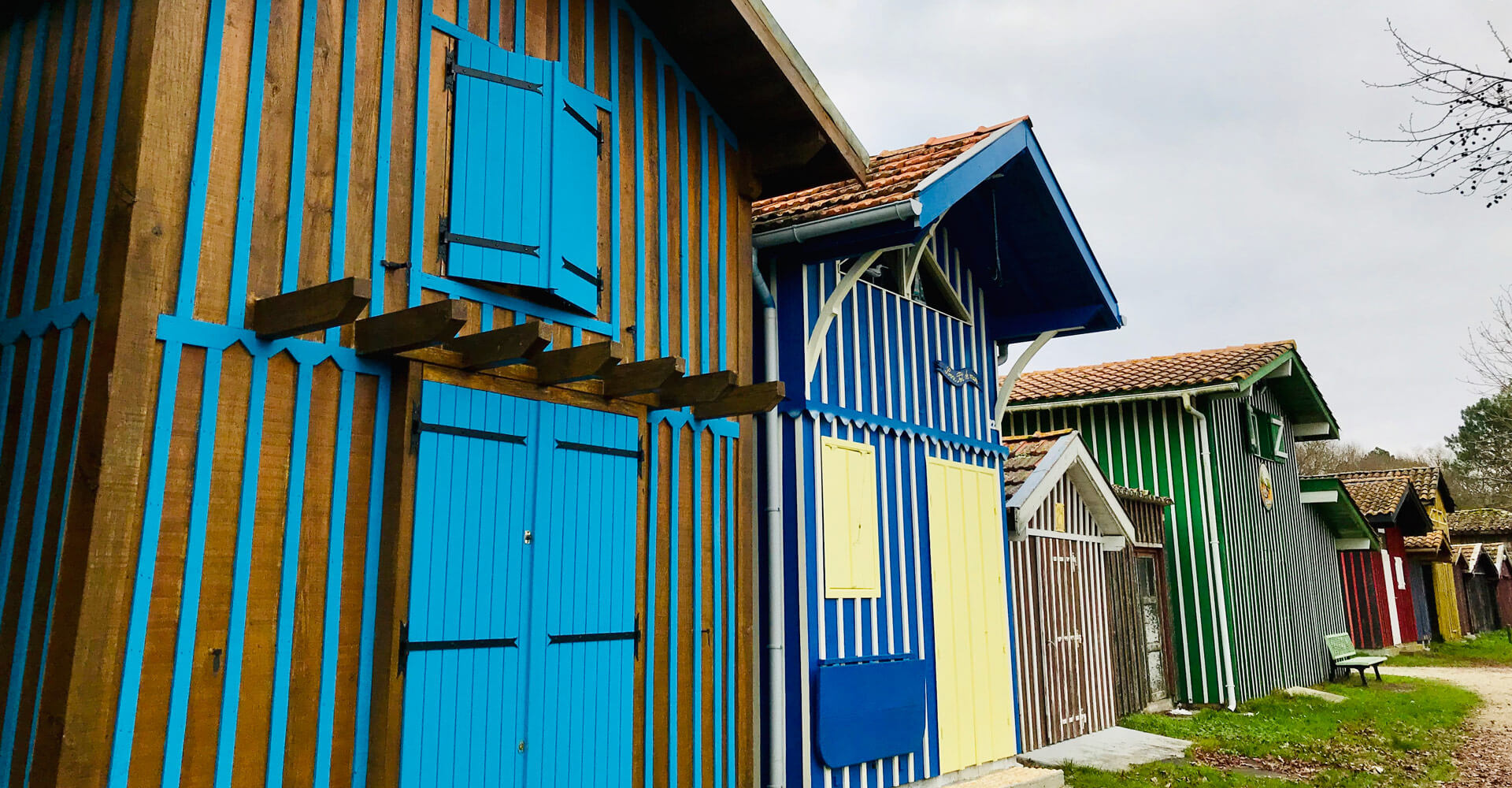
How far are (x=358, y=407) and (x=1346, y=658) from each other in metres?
19.0

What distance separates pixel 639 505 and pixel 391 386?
1.69 meters

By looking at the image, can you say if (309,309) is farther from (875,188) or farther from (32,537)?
(875,188)

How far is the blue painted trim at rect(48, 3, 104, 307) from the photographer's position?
4.54 meters

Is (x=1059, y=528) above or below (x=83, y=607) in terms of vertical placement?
above

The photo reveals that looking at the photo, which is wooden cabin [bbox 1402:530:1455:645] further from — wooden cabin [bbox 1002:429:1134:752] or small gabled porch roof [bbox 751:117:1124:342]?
small gabled porch roof [bbox 751:117:1124:342]

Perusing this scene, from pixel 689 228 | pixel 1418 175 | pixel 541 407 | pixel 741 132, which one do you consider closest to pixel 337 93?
pixel 541 407

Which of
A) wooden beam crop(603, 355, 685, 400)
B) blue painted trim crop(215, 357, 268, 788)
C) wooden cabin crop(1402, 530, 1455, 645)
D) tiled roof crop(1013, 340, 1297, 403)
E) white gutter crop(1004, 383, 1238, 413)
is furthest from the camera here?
wooden cabin crop(1402, 530, 1455, 645)

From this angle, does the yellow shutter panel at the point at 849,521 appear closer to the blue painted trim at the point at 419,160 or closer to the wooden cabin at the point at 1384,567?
the blue painted trim at the point at 419,160

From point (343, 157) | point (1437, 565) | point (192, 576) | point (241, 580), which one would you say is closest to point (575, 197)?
point (343, 157)

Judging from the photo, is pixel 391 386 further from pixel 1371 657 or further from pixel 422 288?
pixel 1371 657

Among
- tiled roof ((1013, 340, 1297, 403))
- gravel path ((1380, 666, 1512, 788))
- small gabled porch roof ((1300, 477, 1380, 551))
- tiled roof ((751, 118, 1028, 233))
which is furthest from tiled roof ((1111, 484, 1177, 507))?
A: small gabled porch roof ((1300, 477, 1380, 551))

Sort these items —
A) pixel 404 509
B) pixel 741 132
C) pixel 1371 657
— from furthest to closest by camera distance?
1. pixel 1371 657
2. pixel 741 132
3. pixel 404 509

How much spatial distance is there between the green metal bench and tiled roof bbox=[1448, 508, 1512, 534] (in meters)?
22.7

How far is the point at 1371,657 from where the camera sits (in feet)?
60.7
